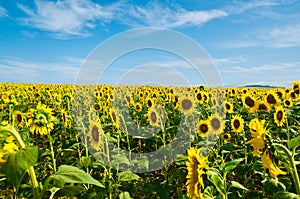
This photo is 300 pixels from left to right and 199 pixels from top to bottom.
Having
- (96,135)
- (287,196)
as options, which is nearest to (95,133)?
(96,135)

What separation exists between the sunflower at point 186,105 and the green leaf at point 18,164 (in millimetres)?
5592

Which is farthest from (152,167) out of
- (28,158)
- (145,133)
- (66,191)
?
(28,158)

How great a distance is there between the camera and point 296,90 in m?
7.48

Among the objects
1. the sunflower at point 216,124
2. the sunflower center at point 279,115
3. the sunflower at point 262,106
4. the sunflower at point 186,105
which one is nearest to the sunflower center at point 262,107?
the sunflower at point 262,106

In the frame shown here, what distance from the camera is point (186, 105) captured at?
707 cm

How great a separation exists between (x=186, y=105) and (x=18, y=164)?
5.94 metres

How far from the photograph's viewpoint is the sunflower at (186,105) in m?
6.87

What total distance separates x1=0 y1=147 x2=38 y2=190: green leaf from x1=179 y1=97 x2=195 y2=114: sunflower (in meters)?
5.59

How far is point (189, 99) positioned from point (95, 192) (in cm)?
459

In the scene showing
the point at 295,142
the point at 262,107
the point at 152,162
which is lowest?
the point at 152,162

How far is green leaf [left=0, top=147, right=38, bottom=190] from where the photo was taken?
125 cm

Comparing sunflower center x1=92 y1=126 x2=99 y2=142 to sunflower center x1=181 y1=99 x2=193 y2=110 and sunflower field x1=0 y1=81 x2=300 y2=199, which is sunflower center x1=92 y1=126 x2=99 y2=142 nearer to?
sunflower field x1=0 y1=81 x2=300 y2=199

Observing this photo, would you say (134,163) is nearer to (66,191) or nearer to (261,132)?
(261,132)

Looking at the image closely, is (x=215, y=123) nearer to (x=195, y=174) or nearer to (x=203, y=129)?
(x=203, y=129)
